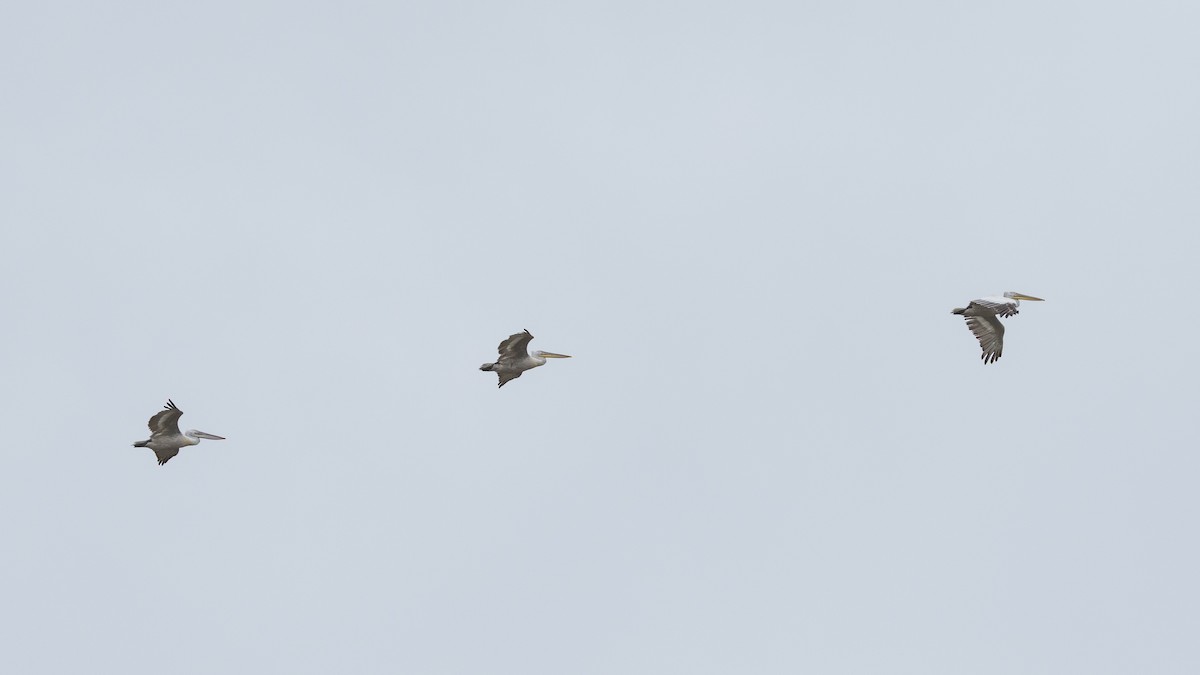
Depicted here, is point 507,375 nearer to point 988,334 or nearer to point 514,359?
point 514,359

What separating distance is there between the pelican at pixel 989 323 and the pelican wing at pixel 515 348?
38.0 feet

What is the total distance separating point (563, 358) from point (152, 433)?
11.3 m

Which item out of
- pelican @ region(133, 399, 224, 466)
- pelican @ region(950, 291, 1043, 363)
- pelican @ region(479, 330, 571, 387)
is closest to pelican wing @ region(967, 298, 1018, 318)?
pelican @ region(950, 291, 1043, 363)

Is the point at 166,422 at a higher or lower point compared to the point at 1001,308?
lower

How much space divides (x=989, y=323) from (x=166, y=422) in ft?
72.7

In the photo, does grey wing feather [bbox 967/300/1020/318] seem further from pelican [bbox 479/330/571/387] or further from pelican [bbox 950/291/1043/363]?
pelican [bbox 479/330/571/387]

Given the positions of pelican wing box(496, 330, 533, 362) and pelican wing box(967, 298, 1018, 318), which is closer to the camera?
pelican wing box(496, 330, 533, 362)

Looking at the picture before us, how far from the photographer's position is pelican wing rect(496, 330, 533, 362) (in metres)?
46.1

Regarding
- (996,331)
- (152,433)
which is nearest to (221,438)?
(152,433)

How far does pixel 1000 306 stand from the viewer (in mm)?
47219

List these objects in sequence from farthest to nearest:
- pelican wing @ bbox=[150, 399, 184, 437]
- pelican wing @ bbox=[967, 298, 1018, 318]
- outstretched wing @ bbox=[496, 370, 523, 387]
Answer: outstretched wing @ bbox=[496, 370, 523, 387], pelican wing @ bbox=[967, 298, 1018, 318], pelican wing @ bbox=[150, 399, 184, 437]

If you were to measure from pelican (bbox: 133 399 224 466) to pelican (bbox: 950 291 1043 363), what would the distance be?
20.8 metres

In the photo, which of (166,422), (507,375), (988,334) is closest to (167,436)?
(166,422)

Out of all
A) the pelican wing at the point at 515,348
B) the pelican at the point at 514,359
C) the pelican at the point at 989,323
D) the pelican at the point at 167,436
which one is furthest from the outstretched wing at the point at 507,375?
the pelican at the point at 989,323
